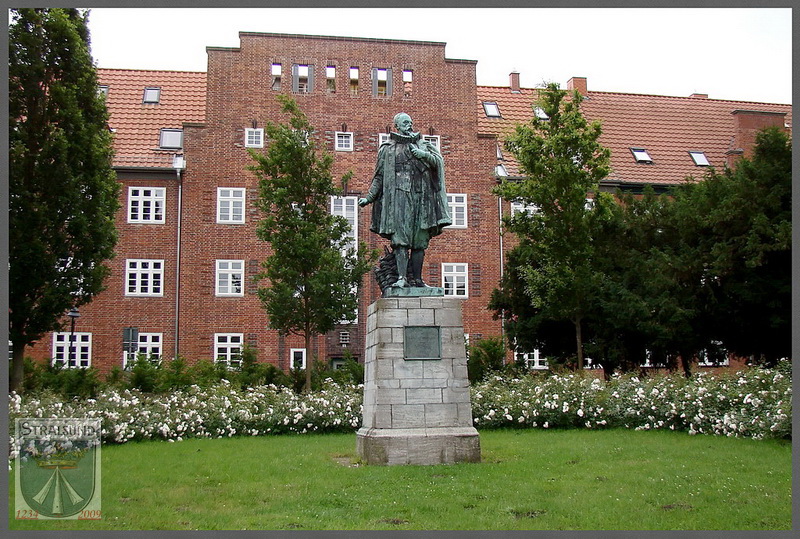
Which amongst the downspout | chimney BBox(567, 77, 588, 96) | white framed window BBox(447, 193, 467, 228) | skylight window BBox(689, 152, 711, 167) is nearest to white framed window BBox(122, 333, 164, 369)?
the downspout

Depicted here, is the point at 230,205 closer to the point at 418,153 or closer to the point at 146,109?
the point at 146,109

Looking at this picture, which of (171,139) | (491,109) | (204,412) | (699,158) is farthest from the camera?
(491,109)

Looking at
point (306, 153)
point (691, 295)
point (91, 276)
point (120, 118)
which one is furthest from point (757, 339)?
point (120, 118)

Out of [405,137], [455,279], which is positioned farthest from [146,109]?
[405,137]

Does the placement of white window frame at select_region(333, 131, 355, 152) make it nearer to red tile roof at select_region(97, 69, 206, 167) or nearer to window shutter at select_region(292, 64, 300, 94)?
window shutter at select_region(292, 64, 300, 94)

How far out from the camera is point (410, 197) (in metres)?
12.8

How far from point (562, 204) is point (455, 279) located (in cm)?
966

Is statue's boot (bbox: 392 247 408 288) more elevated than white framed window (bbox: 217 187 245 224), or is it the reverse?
white framed window (bbox: 217 187 245 224)

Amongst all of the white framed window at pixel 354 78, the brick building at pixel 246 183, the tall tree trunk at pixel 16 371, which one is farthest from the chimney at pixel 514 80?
the tall tree trunk at pixel 16 371

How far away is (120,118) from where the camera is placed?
34.2 metres

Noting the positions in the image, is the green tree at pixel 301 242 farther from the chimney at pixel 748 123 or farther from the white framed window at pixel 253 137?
the chimney at pixel 748 123

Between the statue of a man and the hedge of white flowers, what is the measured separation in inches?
241

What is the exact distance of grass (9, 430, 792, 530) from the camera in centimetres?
807

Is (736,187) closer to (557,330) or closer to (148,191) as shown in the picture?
(557,330)
